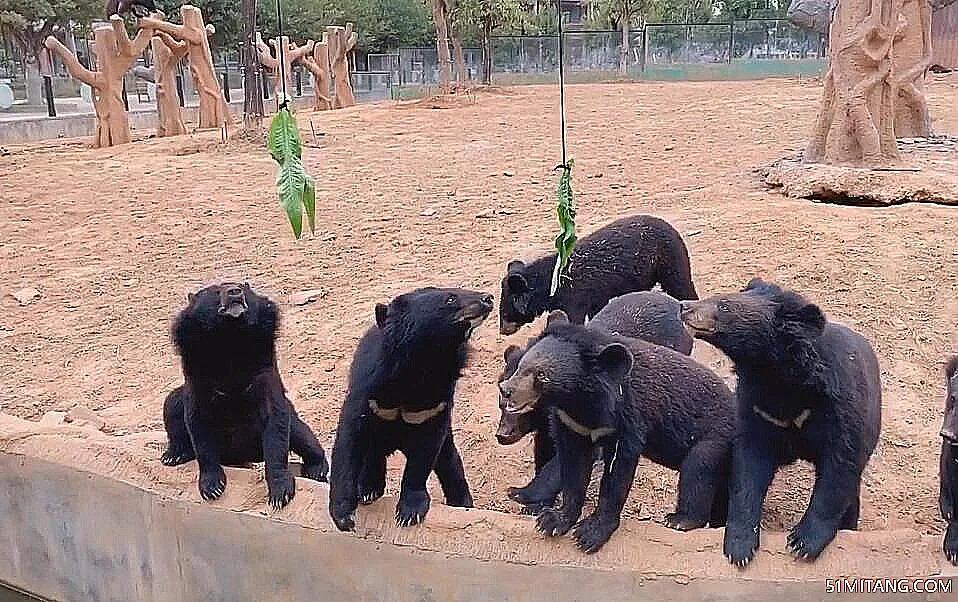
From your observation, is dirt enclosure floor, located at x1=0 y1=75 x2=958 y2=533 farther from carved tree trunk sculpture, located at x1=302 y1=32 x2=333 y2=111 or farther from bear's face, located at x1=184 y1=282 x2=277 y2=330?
carved tree trunk sculpture, located at x1=302 y1=32 x2=333 y2=111

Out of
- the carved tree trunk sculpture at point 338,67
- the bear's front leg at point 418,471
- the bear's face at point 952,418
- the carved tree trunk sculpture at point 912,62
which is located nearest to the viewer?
the bear's face at point 952,418

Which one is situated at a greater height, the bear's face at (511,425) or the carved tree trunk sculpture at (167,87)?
the carved tree trunk sculpture at (167,87)

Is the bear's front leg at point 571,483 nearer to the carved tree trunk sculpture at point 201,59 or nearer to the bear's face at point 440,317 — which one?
the bear's face at point 440,317

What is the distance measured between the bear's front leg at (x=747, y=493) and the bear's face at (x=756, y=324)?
341 millimetres

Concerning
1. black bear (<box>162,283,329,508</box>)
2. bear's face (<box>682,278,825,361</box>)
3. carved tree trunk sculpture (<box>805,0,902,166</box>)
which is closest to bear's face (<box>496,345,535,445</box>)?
bear's face (<box>682,278,825,361</box>)

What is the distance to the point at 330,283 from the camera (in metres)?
7.18

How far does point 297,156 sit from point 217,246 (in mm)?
6015

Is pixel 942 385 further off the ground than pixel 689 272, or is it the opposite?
pixel 689 272

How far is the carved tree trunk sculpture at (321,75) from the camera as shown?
25156 mm

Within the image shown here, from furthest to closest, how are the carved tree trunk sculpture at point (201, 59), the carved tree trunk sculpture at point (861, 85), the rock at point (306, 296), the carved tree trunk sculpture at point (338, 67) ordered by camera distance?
1. the carved tree trunk sculpture at point (338, 67)
2. the carved tree trunk sculpture at point (201, 59)
3. the carved tree trunk sculpture at point (861, 85)
4. the rock at point (306, 296)

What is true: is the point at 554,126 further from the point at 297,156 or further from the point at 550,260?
the point at 297,156

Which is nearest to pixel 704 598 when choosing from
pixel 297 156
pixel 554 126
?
pixel 297 156

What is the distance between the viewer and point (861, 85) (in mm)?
8852

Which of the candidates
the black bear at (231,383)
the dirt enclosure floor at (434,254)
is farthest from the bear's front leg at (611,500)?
the black bear at (231,383)
